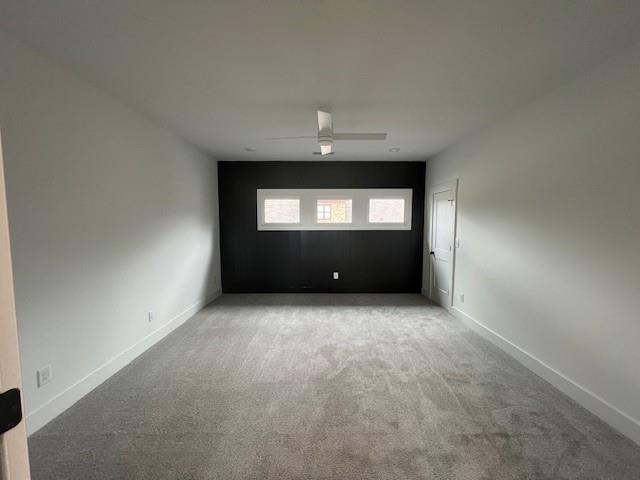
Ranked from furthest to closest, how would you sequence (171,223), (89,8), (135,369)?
(171,223)
(135,369)
(89,8)

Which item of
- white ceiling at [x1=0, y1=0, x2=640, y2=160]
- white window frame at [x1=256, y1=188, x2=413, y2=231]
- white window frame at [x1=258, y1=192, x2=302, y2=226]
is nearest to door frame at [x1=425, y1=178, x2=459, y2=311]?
white window frame at [x1=256, y1=188, x2=413, y2=231]

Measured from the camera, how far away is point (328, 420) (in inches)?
74.5

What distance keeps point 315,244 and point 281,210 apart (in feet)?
3.02

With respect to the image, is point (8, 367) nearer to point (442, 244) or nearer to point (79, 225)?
point (79, 225)

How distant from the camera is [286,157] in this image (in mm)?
4883

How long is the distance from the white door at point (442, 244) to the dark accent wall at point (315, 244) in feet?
1.72

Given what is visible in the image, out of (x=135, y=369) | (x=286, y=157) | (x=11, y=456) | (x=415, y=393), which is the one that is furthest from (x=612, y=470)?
(x=286, y=157)

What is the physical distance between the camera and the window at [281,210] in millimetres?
5230

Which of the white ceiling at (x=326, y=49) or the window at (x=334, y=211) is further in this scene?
the window at (x=334, y=211)

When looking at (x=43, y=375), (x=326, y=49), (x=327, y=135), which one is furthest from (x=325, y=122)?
(x=43, y=375)

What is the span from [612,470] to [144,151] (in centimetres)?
441

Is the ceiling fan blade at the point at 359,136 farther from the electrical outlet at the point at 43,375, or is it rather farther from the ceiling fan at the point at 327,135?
the electrical outlet at the point at 43,375

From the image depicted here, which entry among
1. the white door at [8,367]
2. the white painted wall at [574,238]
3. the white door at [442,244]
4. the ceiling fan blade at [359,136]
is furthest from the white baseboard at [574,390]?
the white door at [8,367]

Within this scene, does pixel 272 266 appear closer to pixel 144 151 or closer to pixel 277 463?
pixel 144 151
